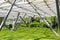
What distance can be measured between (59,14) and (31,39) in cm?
613

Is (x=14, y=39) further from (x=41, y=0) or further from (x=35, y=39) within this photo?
(x=41, y=0)

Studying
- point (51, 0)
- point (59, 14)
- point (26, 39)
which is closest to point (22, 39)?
point (26, 39)

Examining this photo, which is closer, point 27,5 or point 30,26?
point 27,5

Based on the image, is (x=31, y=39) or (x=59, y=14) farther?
(x=59, y=14)

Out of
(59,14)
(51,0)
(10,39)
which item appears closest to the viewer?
(10,39)

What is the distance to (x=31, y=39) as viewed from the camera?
2.14 meters

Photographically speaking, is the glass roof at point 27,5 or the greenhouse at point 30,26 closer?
the greenhouse at point 30,26

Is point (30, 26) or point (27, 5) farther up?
point (27, 5)

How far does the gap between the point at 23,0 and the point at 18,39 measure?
8848 mm

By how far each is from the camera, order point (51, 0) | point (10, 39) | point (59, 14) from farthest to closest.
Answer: point (51, 0), point (59, 14), point (10, 39)

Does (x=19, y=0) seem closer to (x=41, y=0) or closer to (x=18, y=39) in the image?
→ (x=41, y=0)

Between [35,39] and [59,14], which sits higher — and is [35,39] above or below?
above

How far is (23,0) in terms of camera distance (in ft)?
35.8

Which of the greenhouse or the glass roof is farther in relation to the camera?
the glass roof
